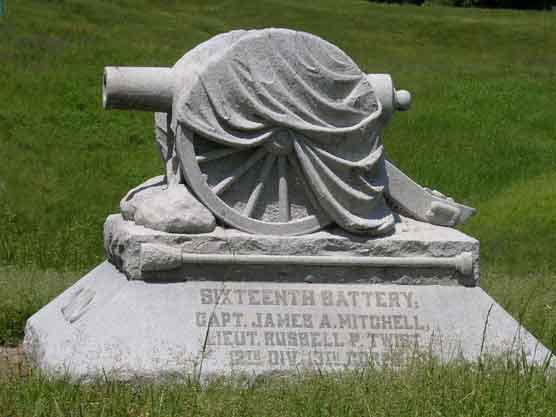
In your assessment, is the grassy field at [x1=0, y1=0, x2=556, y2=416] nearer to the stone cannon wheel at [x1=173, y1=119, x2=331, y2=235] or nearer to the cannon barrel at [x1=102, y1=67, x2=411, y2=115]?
the stone cannon wheel at [x1=173, y1=119, x2=331, y2=235]

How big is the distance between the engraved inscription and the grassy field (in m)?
0.32

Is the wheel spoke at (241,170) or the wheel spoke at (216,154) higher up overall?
the wheel spoke at (216,154)

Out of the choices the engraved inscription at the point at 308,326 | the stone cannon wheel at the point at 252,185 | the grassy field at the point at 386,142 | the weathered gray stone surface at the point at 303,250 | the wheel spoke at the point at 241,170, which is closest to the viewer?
the grassy field at the point at 386,142

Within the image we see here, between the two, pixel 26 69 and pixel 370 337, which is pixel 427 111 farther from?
pixel 370 337

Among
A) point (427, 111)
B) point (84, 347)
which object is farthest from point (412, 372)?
point (427, 111)

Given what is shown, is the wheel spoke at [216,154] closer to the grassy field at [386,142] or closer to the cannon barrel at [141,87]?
the cannon barrel at [141,87]

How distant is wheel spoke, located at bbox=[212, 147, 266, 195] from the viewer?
657 cm

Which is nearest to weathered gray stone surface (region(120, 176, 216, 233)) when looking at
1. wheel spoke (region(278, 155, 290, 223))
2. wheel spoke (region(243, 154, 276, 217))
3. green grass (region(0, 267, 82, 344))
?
wheel spoke (region(243, 154, 276, 217))

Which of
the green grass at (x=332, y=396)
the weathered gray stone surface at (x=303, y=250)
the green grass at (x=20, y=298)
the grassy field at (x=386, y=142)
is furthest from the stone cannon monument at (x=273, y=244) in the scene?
the green grass at (x=20, y=298)

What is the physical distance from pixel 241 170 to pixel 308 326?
106 cm

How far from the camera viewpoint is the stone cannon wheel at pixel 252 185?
647 cm

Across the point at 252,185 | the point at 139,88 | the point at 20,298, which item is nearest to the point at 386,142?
the point at 20,298

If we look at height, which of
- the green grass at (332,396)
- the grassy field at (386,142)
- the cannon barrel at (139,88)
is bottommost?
the grassy field at (386,142)

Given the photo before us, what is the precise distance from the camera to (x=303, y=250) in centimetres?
649
